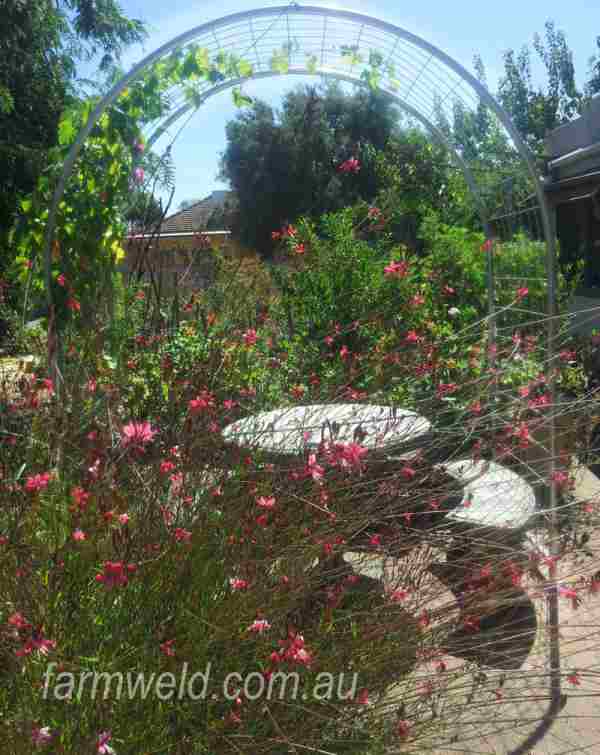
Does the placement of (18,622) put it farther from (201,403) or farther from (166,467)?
(201,403)

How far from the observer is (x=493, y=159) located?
555cm

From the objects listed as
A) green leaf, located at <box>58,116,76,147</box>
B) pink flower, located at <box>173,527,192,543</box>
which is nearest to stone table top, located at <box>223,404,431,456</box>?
pink flower, located at <box>173,527,192,543</box>

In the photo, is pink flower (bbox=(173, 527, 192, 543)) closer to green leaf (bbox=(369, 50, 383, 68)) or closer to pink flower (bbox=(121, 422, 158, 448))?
pink flower (bbox=(121, 422, 158, 448))

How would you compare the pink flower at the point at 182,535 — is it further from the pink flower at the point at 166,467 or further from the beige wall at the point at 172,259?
the beige wall at the point at 172,259

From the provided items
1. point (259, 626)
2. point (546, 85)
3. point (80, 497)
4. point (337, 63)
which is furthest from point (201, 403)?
point (546, 85)

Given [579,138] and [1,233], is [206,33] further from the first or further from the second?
[579,138]

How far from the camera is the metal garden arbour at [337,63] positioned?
11.0 ft

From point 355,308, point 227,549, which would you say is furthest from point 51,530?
point 355,308

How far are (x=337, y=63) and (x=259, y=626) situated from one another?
3086 millimetres

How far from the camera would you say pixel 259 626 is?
1.51 m

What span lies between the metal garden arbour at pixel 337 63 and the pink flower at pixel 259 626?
1.92m

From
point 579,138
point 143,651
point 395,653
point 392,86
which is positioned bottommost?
point 395,653

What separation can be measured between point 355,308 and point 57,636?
15.3 feet

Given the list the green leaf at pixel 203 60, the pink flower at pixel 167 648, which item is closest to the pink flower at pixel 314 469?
the pink flower at pixel 167 648
